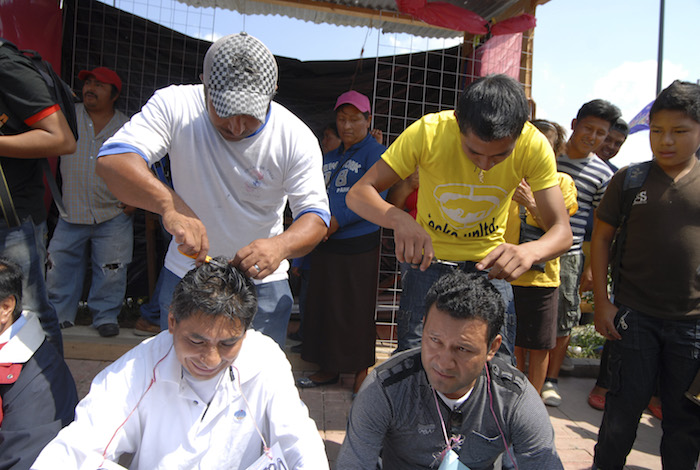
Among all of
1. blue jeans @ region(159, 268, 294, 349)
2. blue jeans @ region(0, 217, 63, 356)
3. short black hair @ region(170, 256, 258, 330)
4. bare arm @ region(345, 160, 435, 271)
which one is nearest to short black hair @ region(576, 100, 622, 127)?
bare arm @ region(345, 160, 435, 271)

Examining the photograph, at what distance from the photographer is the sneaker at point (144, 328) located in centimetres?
424

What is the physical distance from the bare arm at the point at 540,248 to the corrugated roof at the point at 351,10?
291 centimetres

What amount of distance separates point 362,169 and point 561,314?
1829mm

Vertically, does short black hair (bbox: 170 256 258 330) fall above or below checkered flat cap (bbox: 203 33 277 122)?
below

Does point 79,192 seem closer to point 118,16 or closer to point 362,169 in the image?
point 118,16

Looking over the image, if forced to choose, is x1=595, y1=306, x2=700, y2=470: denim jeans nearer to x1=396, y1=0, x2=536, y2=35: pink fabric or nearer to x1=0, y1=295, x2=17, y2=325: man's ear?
x1=396, y1=0, x2=536, y2=35: pink fabric

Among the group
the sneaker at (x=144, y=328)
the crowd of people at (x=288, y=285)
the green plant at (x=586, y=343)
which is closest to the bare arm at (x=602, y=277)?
the crowd of people at (x=288, y=285)

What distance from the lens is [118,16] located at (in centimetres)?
488

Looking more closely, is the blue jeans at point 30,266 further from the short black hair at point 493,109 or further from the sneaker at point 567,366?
the sneaker at point 567,366

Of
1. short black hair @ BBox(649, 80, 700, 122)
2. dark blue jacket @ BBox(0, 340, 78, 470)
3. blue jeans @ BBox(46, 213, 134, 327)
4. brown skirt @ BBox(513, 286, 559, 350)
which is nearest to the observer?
dark blue jacket @ BBox(0, 340, 78, 470)

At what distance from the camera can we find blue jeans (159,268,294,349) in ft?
7.47

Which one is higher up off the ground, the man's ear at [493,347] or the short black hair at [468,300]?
the short black hair at [468,300]

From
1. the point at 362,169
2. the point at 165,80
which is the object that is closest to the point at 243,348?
the point at 362,169

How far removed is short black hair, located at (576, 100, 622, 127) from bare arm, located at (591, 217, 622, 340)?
1228 mm
